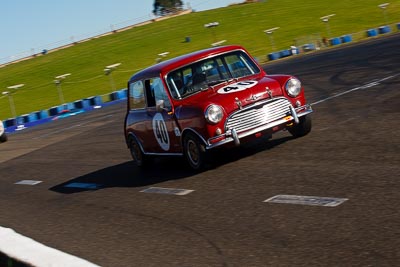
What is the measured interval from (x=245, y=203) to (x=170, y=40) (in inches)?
2757

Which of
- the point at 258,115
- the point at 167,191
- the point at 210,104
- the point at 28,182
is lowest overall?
the point at 28,182

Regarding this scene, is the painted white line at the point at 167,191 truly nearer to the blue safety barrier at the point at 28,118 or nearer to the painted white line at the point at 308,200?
the painted white line at the point at 308,200

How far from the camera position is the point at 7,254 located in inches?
207

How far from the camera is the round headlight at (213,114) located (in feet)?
31.8

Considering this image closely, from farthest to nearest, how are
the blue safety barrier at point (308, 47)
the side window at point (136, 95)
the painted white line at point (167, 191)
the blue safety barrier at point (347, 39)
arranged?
the blue safety barrier at point (308, 47), the blue safety barrier at point (347, 39), the side window at point (136, 95), the painted white line at point (167, 191)

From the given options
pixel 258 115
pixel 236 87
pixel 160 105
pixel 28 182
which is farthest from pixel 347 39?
pixel 258 115

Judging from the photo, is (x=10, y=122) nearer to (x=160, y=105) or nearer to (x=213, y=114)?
(x=160, y=105)

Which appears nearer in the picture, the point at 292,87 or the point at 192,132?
the point at 192,132

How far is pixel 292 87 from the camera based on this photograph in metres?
10.4

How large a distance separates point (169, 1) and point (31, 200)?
13593 cm

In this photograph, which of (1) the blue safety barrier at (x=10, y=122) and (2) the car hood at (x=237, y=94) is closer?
(2) the car hood at (x=237, y=94)

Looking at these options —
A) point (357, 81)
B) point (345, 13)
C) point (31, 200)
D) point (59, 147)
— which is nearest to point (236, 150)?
point (31, 200)

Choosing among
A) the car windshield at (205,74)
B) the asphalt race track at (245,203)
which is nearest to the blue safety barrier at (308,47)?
the asphalt race track at (245,203)

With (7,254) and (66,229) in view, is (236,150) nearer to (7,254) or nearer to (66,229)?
(66,229)
